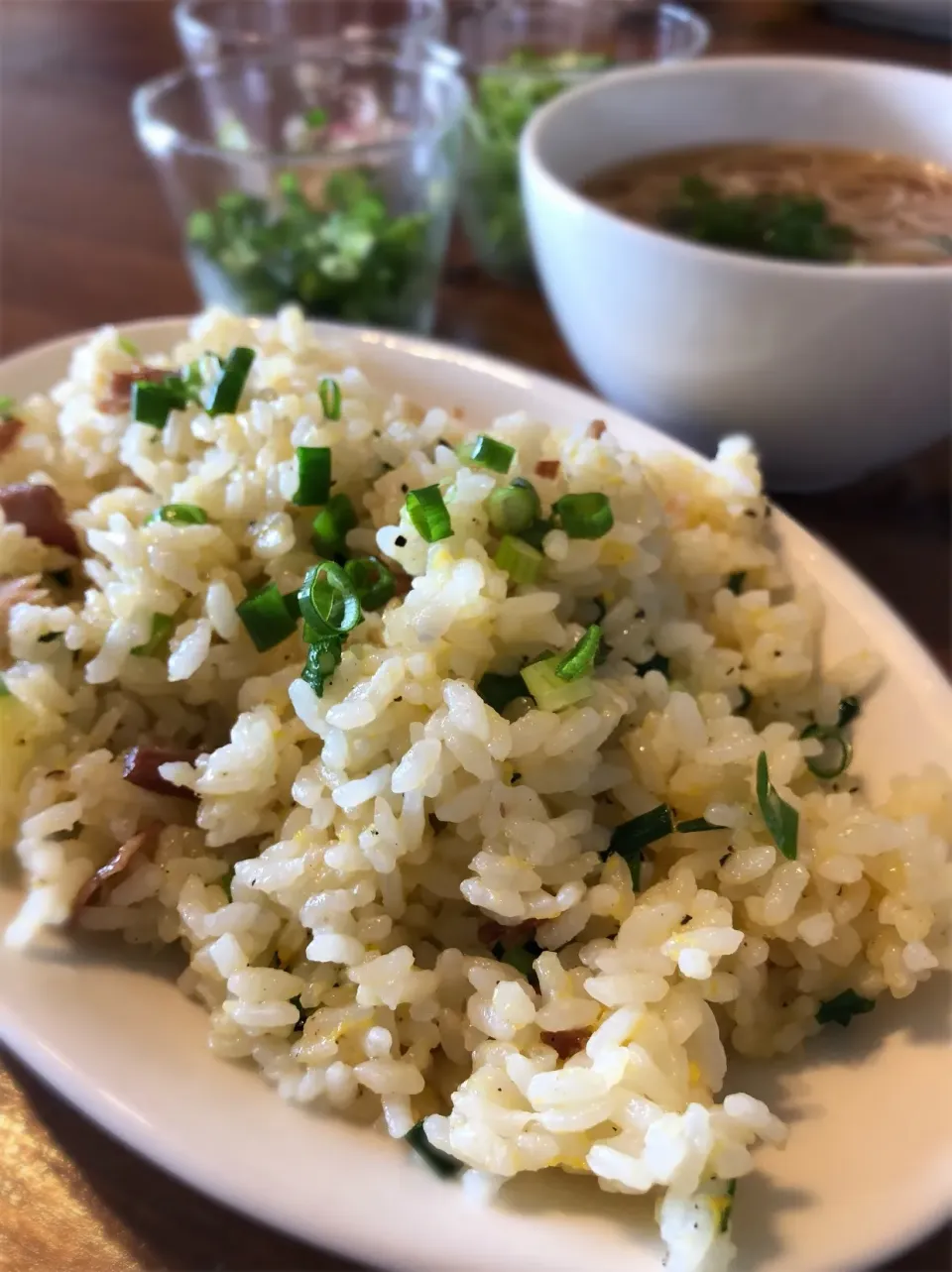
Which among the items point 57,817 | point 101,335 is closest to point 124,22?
point 101,335

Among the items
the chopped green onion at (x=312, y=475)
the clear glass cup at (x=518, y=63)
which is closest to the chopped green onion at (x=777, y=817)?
the chopped green onion at (x=312, y=475)

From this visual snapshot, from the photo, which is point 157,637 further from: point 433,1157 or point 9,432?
point 433,1157

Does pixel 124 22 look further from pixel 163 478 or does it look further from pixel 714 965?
pixel 714 965

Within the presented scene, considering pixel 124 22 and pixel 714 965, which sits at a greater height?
pixel 124 22

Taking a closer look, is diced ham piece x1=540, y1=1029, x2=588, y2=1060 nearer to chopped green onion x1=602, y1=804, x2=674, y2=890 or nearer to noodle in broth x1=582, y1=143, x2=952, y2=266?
chopped green onion x1=602, y1=804, x2=674, y2=890

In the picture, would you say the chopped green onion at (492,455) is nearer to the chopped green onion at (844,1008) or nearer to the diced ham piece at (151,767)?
the diced ham piece at (151,767)

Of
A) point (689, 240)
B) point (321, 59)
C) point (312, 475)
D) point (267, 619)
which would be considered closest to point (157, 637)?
point (267, 619)
